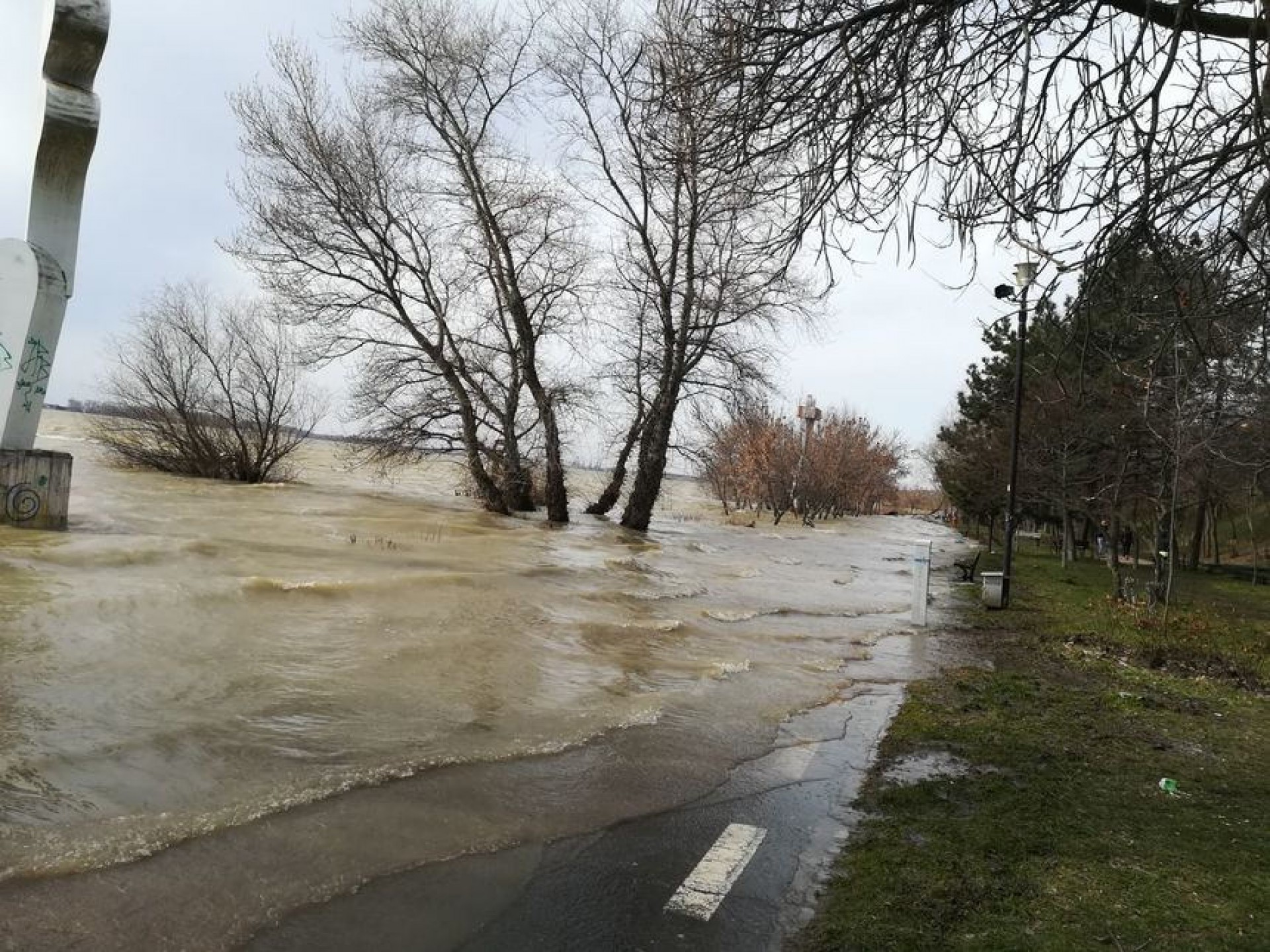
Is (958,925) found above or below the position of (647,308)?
below

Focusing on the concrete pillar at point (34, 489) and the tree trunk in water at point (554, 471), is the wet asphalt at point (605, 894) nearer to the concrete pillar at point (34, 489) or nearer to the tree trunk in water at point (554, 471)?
the concrete pillar at point (34, 489)

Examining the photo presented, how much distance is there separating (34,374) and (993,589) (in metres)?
15.3

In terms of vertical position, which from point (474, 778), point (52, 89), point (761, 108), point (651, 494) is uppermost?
point (52, 89)

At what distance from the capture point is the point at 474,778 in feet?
16.0

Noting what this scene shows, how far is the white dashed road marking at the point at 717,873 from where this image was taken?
3.39 meters

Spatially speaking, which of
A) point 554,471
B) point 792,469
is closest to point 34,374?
point 554,471

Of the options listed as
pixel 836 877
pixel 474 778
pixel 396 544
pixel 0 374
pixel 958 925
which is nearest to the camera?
pixel 958 925

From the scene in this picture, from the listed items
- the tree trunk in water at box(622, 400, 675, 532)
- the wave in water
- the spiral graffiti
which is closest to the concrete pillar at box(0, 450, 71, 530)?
the spiral graffiti

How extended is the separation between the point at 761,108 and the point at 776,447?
46.3 metres

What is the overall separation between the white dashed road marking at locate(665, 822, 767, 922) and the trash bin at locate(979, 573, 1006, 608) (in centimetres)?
1125

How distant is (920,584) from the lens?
12133 mm

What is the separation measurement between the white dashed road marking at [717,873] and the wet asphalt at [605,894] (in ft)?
0.10

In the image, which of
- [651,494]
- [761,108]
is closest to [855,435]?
[651,494]

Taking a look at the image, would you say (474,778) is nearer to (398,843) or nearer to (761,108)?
(398,843)
